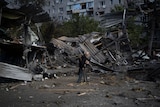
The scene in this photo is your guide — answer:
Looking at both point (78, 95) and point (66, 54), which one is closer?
point (78, 95)

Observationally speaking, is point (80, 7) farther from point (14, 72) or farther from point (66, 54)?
point (14, 72)

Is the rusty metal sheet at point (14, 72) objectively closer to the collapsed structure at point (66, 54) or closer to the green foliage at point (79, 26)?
the collapsed structure at point (66, 54)

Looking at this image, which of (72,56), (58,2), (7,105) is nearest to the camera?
(7,105)

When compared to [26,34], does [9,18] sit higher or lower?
higher

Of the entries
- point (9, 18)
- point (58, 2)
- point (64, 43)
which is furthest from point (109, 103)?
point (58, 2)

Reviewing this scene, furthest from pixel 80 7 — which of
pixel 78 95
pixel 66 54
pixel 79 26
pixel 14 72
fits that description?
pixel 78 95

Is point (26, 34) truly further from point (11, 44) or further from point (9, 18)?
point (9, 18)

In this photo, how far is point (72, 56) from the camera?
25422mm

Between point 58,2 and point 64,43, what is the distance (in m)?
43.4

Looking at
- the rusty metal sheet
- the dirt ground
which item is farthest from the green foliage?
the dirt ground

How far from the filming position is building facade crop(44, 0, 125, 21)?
5696 centimetres

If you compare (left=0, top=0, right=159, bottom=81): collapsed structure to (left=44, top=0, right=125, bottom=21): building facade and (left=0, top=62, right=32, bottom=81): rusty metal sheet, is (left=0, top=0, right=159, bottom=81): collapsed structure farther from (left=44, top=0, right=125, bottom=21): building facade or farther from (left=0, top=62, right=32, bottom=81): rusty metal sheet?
(left=44, top=0, right=125, bottom=21): building facade

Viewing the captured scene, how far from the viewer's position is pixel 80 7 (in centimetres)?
6381

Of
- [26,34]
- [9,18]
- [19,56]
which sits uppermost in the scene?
[9,18]
